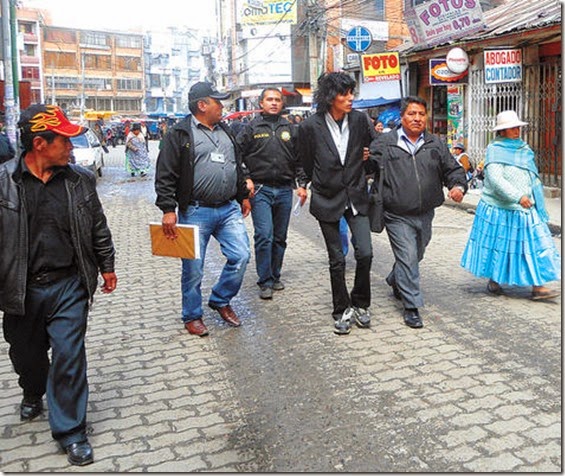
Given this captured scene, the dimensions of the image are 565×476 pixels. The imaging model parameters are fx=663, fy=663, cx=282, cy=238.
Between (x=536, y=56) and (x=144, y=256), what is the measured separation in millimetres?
8890

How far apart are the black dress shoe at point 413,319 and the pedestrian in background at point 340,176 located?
31cm

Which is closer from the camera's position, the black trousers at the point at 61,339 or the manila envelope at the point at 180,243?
the black trousers at the point at 61,339

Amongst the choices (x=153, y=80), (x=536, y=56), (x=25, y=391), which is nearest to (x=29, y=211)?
(x=25, y=391)

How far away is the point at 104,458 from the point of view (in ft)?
10.8

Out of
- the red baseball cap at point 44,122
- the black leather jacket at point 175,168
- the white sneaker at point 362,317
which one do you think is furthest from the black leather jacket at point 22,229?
the white sneaker at point 362,317

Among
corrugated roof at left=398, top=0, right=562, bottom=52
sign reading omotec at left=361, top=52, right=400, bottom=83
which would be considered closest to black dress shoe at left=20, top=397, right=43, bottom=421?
corrugated roof at left=398, top=0, right=562, bottom=52

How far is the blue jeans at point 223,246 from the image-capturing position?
16.5ft

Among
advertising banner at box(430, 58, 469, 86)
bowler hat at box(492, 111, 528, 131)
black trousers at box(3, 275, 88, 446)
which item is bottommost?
black trousers at box(3, 275, 88, 446)

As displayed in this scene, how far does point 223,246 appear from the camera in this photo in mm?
5234

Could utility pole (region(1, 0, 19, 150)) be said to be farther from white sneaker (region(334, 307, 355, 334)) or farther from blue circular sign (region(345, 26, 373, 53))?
white sneaker (region(334, 307, 355, 334))

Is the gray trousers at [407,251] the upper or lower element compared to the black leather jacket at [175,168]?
lower

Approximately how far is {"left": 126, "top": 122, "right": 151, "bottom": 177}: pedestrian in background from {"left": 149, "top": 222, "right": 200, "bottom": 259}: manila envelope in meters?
14.8

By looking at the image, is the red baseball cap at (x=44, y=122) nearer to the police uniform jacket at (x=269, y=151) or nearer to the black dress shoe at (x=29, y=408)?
the black dress shoe at (x=29, y=408)

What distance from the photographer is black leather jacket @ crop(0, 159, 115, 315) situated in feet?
10.5
